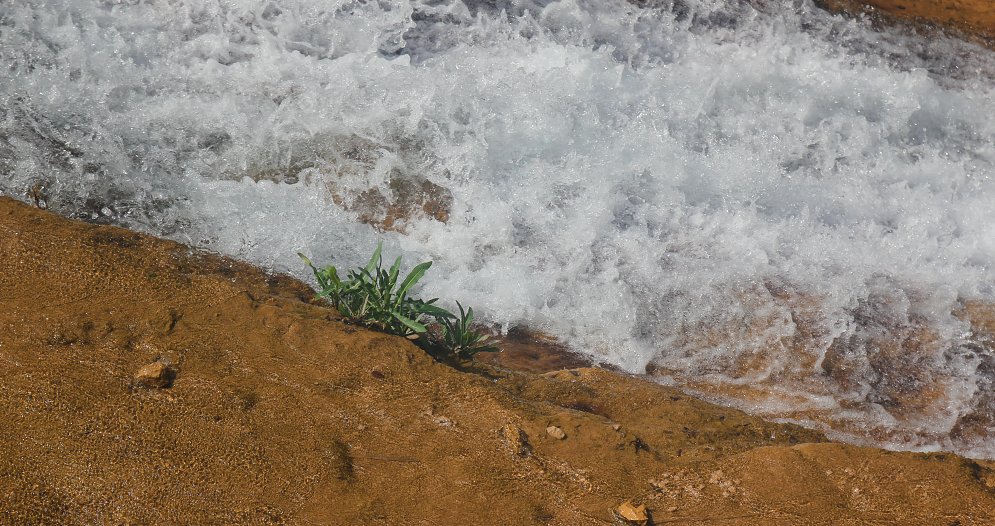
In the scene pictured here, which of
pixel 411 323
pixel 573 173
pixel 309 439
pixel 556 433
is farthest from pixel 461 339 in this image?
pixel 573 173

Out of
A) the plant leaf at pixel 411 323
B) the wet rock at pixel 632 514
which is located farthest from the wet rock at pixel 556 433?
the plant leaf at pixel 411 323

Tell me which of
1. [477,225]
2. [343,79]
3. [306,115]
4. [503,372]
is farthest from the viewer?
[343,79]

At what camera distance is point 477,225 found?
4277mm

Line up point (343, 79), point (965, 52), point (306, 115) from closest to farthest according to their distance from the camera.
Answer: point (306, 115), point (343, 79), point (965, 52)

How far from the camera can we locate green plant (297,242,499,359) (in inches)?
116

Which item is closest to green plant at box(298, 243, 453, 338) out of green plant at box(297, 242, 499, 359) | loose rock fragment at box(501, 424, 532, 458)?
green plant at box(297, 242, 499, 359)

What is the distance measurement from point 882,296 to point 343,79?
3.37 m

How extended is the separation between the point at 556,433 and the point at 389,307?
2.74 feet

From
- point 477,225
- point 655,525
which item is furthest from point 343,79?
point 655,525

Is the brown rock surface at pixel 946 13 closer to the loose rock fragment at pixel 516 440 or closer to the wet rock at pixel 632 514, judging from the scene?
the loose rock fragment at pixel 516 440

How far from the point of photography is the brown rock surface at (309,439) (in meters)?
2.11

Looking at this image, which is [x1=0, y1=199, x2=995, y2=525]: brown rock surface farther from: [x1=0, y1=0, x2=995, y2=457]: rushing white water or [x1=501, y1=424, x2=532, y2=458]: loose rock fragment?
[x1=0, y1=0, x2=995, y2=457]: rushing white water

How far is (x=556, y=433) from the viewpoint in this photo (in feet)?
8.18

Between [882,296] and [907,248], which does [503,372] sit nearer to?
[882,296]
